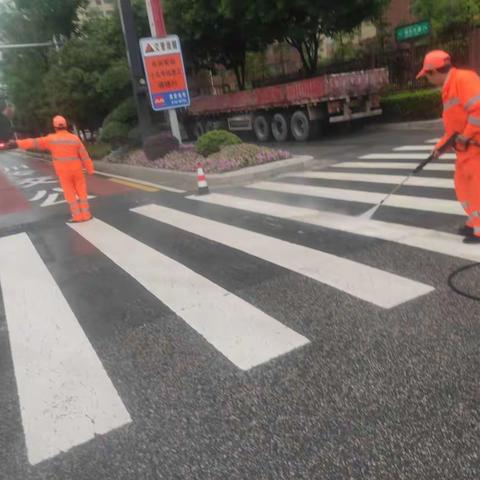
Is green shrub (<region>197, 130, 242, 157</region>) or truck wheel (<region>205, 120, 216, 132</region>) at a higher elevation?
truck wheel (<region>205, 120, 216, 132</region>)

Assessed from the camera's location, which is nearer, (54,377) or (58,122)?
(54,377)

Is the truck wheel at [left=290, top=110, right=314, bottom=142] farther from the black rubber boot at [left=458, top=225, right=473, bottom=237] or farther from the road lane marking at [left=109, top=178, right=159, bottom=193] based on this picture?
the black rubber boot at [left=458, top=225, right=473, bottom=237]

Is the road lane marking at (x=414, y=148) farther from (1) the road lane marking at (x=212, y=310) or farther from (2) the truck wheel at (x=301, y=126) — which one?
(1) the road lane marking at (x=212, y=310)

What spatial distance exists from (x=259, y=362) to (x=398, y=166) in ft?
25.5

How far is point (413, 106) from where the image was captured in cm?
A: 1667

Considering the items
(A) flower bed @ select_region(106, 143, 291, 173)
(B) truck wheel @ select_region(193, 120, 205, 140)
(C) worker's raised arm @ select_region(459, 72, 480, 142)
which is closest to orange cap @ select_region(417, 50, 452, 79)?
(C) worker's raised arm @ select_region(459, 72, 480, 142)

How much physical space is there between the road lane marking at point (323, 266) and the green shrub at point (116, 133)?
46.8 ft

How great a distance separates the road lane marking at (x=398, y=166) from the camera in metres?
8.83

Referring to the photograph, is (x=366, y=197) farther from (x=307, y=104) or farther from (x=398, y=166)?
(x=307, y=104)

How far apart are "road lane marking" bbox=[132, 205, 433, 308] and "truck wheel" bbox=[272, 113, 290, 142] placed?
39.2 feet

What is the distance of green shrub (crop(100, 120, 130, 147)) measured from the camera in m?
20.4

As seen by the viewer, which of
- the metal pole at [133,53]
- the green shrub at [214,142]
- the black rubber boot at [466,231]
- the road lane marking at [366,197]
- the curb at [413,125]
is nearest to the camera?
the black rubber boot at [466,231]

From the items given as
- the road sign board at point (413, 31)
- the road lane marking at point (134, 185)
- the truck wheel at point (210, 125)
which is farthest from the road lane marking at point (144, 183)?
the road sign board at point (413, 31)

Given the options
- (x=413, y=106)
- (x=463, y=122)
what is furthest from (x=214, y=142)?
(x=463, y=122)
